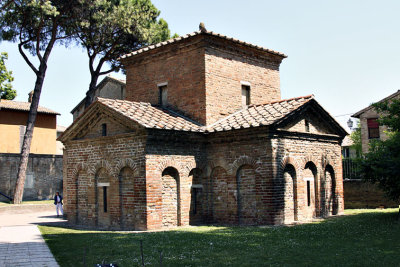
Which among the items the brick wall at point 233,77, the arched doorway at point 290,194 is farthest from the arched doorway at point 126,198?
the arched doorway at point 290,194

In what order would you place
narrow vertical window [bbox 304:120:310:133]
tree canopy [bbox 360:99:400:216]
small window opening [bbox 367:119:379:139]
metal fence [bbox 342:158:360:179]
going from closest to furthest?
tree canopy [bbox 360:99:400:216] → narrow vertical window [bbox 304:120:310:133] → metal fence [bbox 342:158:360:179] → small window opening [bbox 367:119:379:139]

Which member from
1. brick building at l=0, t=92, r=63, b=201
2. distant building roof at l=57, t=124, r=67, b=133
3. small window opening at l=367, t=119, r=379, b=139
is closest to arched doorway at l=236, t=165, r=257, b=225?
brick building at l=0, t=92, r=63, b=201

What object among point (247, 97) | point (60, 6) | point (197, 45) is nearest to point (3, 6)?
point (60, 6)

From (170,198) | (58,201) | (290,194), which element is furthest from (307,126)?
(58,201)

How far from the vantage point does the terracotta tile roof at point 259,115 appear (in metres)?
13.4

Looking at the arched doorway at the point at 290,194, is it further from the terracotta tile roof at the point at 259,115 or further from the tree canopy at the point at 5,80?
the tree canopy at the point at 5,80

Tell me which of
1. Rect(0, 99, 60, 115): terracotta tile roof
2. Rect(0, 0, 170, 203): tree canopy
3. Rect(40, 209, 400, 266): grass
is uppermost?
Rect(0, 0, 170, 203): tree canopy

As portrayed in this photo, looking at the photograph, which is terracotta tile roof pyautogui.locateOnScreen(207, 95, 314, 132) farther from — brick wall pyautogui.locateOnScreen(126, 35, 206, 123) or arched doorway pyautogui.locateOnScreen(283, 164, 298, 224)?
arched doorway pyautogui.locateOnScreen(283, 164, 298, 224)

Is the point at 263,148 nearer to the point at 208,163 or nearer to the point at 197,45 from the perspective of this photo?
the point at 208,163

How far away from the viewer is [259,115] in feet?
47.0

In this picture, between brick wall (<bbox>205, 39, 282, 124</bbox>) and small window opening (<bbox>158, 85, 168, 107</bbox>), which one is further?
small window opening (<bbox>158, 85, 168, 107</bbox>)

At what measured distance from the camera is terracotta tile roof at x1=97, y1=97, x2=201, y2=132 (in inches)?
523

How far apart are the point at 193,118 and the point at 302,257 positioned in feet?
27.1

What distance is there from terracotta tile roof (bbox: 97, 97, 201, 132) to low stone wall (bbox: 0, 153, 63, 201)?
16086 mm
